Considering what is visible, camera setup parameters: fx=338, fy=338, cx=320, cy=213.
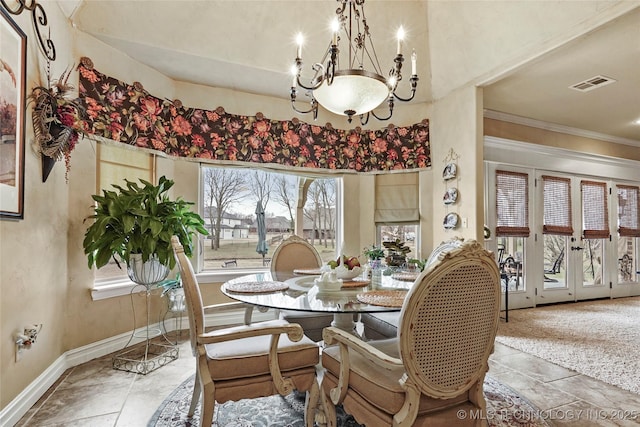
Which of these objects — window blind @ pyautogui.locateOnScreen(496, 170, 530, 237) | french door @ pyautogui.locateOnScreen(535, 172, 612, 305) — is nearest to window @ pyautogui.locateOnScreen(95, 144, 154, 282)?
window blind @ pyautogui.locateOnScreen(496, 170, 530, 237)

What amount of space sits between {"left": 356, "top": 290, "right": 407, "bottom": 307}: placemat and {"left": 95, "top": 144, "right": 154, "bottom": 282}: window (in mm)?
2479

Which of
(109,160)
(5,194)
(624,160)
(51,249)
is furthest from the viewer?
(624,160)

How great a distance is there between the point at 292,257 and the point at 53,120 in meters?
2.02

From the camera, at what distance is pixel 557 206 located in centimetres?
520

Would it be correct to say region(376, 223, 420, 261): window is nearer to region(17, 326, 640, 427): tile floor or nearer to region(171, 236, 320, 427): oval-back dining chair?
region(17, 326, 640, 427): tile floor

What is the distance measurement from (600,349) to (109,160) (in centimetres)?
499

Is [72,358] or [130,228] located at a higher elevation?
[130,228]

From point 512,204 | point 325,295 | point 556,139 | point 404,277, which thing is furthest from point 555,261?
point 325,295

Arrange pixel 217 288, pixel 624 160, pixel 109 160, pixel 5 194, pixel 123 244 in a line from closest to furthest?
pixel 5 194
pixel 123 244
pixel 109 160
pixel 217 288
pixel 624 160

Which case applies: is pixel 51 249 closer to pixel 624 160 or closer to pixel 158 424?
pixel 158 424

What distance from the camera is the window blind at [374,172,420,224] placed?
4348 millimetres

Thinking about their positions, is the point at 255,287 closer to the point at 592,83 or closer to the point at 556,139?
the point at 592,83

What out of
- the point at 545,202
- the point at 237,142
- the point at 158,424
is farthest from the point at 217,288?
the point at 545,202

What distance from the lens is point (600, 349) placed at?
10.6 feet
